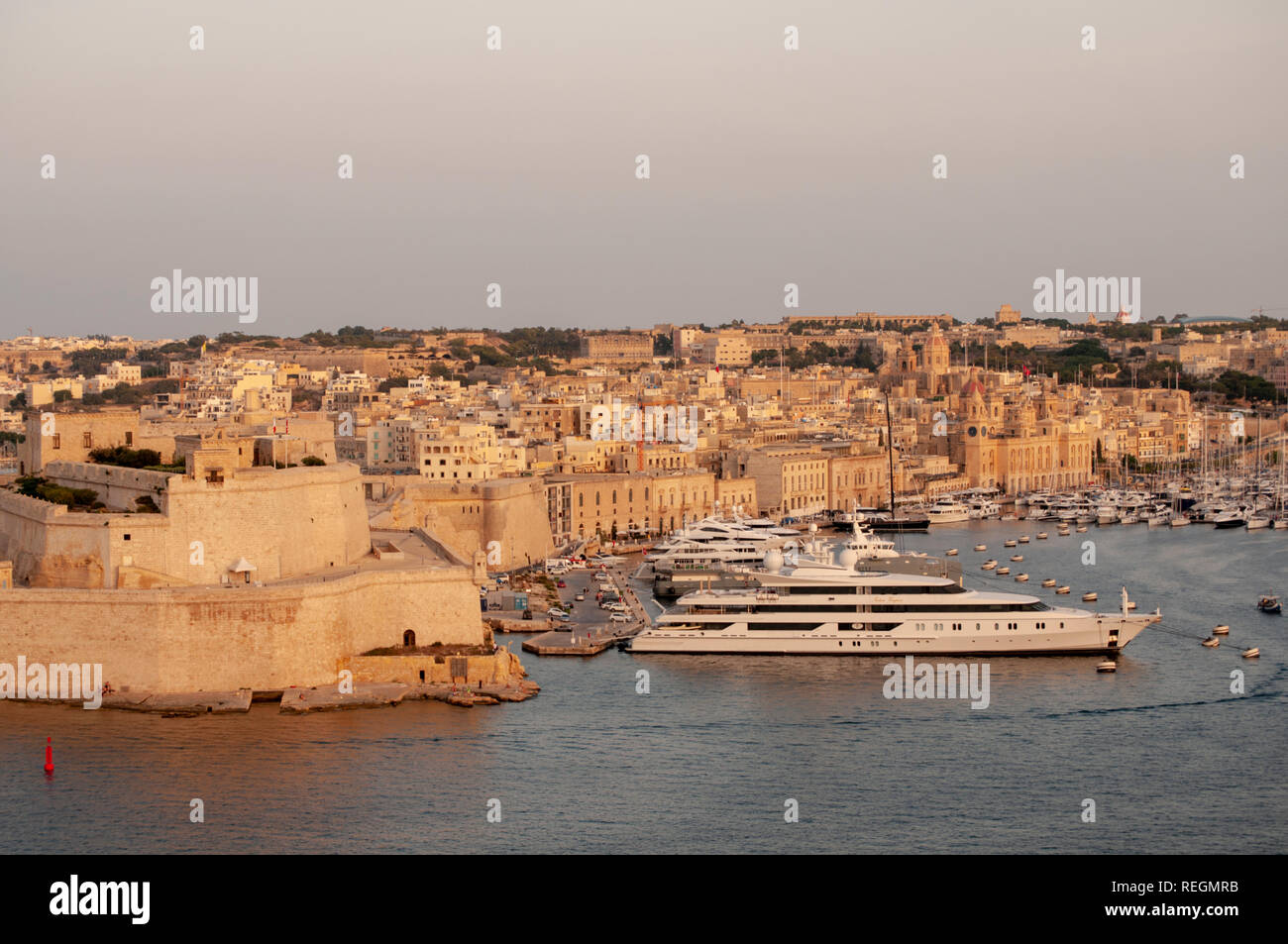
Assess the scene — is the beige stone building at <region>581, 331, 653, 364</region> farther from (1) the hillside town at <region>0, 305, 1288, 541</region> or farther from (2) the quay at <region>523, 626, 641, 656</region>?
(2) the quay at <region>523, 626, 641, 656</region>

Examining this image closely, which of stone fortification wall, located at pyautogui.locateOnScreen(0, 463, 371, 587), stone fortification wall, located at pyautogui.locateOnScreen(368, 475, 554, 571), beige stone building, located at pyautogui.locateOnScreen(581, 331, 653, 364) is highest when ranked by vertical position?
beige stone building, located at pyautogui.locateOnScreen(581, 331, 653, 364)

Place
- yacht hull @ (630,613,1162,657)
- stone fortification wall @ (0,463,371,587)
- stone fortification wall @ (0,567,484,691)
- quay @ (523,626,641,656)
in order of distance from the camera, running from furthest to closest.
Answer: yacht hull @ (630,613,1162,657) < quay @ (523,626,641,656) < stone fortification wall @ (0,463,371,587) < stone fortification wall @ (0,567,484,691)

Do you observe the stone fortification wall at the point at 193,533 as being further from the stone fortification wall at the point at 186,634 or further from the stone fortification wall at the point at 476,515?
the stone fortification wall at the point at 476,515

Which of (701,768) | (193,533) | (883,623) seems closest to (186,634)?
(193,533)

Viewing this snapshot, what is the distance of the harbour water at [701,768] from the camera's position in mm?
13023

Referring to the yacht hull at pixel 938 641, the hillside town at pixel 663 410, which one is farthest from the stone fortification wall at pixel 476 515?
the yacht hull at pixel 938 641

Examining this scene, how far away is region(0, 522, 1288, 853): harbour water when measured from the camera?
13.0 m

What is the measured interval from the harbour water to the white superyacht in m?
0.46

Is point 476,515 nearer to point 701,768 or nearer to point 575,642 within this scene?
point 575,642

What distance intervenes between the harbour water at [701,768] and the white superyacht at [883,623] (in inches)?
18.1

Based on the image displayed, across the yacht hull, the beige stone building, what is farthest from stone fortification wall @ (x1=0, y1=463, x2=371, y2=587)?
the beige stone building

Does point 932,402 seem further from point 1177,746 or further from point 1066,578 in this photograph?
point 1177,746
